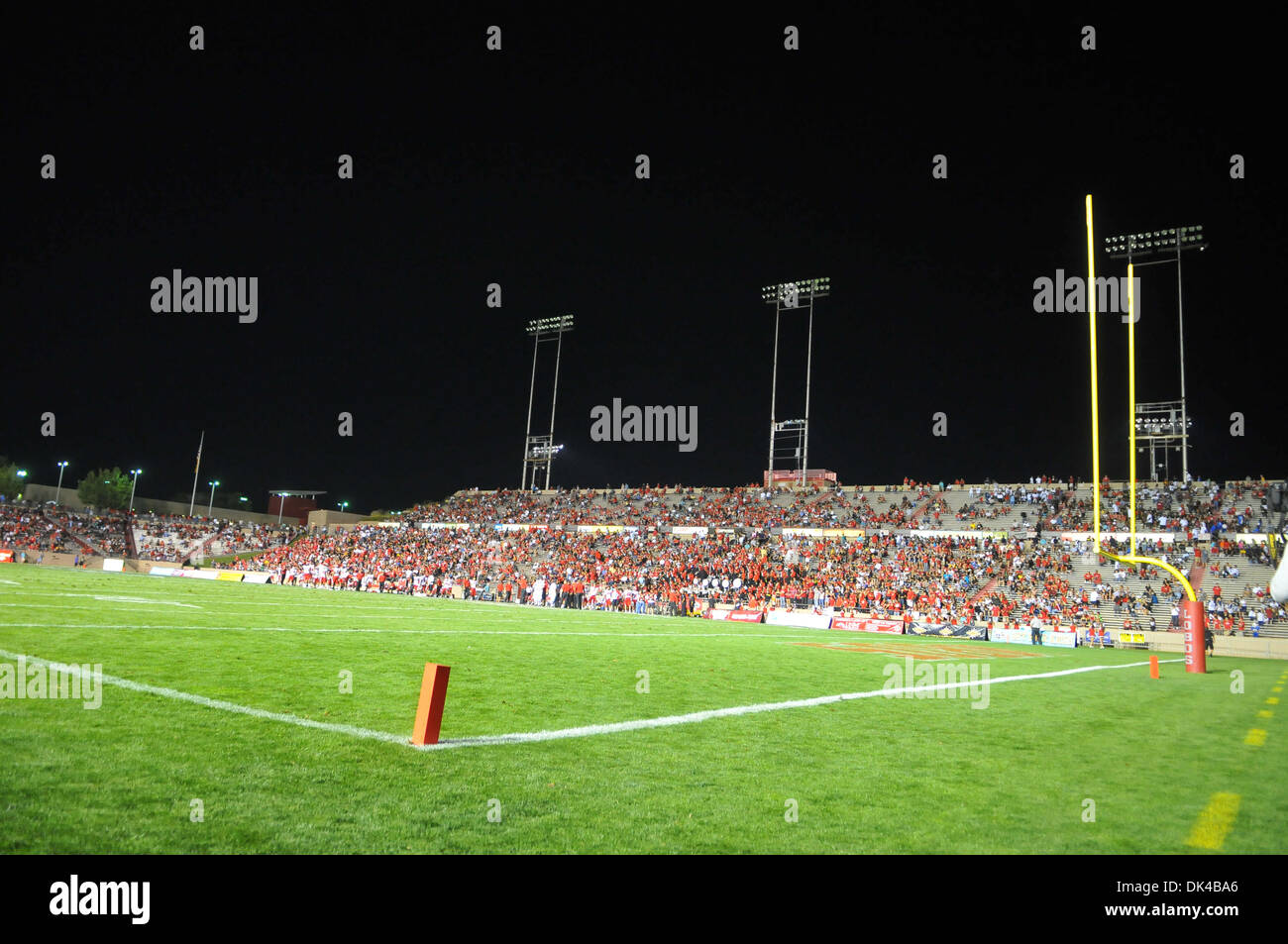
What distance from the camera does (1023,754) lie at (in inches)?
249

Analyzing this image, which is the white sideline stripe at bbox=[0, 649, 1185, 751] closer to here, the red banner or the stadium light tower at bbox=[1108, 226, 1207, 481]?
the red banner

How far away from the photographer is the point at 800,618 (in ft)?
96.7

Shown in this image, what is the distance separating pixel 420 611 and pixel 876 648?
520 inches

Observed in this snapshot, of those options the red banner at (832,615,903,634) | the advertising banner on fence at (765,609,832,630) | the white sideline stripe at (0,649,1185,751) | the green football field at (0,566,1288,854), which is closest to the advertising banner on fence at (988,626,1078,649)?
the red banner at (832,615,903,634)

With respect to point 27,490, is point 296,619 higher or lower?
lower

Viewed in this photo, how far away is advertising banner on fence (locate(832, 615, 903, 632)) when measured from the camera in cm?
2781

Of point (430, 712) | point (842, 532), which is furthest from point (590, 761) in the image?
point (842, 532)

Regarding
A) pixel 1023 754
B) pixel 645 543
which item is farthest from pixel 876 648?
pixel 645 543

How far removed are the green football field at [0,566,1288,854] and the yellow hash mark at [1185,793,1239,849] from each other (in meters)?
0.02

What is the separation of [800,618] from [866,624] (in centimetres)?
261

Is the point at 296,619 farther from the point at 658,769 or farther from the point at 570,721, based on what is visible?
the point at 658,769

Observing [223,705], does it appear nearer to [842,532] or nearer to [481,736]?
[481,736]

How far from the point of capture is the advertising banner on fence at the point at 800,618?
28686 mm

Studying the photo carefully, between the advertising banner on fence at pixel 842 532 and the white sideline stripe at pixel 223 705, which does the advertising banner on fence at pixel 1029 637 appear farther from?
the white sideline stripe at pixel 223 705
